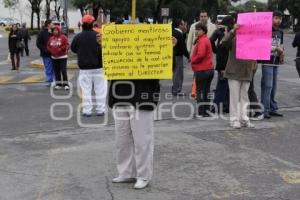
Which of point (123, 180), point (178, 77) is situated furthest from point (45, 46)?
point (123, 180)

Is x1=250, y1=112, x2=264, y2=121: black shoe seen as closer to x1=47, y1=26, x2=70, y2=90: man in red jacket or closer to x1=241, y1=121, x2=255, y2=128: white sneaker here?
x1=241, y1=121, x2=255, y2=128: white sneaker

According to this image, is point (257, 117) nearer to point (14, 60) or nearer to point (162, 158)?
point (162, 158)

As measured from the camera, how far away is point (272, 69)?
999cm

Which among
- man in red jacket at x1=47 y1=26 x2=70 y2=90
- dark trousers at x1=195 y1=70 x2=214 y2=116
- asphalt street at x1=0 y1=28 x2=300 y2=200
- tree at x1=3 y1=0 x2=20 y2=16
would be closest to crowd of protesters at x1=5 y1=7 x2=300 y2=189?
dark trousers at x1=195 y1=70 x2=214 y2=116

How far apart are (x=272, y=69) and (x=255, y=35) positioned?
5.26ft

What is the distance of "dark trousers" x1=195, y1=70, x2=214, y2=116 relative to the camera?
10.2 m

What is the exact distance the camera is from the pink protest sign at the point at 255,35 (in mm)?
8453

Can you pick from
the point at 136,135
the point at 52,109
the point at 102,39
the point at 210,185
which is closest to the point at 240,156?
the point at 210,185

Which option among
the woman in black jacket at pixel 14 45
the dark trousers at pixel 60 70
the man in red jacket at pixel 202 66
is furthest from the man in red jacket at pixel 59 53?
the woman in black jacket at pixel 14 45

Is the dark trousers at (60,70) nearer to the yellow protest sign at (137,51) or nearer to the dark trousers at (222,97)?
the dark trousers at (222,97)

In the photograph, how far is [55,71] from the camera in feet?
47.0

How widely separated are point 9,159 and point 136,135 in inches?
82.7

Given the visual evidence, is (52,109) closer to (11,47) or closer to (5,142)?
(5,142)

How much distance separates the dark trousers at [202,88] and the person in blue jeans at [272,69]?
0.94m
